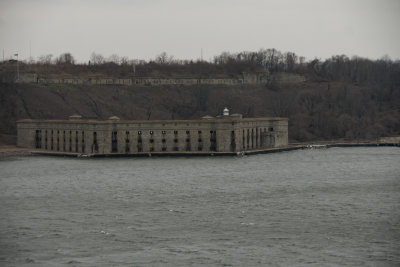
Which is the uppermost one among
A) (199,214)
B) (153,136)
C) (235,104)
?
(235,104)

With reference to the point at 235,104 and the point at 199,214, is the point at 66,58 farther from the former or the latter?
the point at 199,214

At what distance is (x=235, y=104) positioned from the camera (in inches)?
4963

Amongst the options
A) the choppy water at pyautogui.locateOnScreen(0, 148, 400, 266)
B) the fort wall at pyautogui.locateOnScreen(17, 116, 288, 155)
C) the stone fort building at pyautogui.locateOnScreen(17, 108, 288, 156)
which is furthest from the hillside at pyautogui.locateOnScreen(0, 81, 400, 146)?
the choppy water at pyautogui.locateOnScreen(0, 148, 400, 266)

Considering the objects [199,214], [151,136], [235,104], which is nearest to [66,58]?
[235,104]

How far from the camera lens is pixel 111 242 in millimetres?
39375

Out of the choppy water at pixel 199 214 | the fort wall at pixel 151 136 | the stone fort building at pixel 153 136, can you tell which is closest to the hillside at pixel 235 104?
the fort wall at pixel 151 136

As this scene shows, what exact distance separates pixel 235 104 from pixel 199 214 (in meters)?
80.2

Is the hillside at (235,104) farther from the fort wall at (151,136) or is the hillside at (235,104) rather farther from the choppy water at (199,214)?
the choppy water at (199,214)

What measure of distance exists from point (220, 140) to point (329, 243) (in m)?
46.2

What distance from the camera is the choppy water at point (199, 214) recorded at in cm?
3700

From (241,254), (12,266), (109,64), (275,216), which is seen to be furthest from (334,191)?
(109,64)

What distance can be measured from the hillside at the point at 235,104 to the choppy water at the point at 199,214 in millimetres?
35118

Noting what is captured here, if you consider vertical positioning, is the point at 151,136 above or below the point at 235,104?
below

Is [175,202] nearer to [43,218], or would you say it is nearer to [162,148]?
[43,218]
